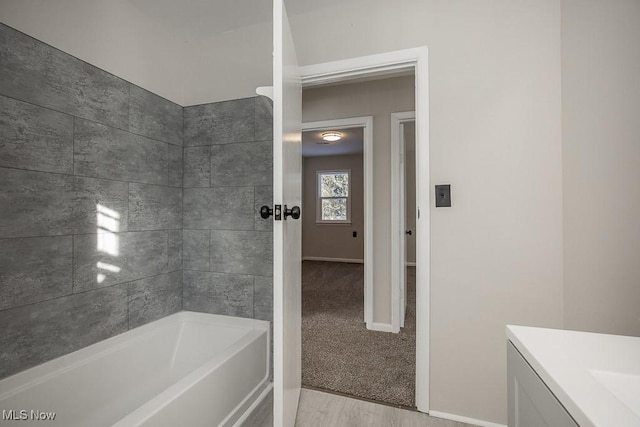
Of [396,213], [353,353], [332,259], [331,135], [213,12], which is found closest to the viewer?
[213,12]

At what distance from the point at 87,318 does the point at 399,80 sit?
2962mm

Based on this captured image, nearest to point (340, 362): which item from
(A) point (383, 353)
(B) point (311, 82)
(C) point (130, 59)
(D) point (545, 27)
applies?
(A) point (383, 353)

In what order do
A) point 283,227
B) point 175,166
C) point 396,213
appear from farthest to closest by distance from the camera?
point 396,213, point 175,166, point 283,227

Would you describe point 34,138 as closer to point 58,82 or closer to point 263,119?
point 58,82

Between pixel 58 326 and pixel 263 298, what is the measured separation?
41.8 inches

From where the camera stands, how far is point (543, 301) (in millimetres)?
1410

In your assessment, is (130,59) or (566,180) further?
(130,59)

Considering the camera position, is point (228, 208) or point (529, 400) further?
point (228, 208)

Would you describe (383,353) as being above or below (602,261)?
below

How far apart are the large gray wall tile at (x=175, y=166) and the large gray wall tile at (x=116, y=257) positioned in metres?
0.38

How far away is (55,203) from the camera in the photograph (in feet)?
4.58

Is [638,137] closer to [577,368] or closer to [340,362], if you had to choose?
[577,368]

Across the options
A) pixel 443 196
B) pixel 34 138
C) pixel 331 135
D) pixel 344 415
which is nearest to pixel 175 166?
pixel 34 138

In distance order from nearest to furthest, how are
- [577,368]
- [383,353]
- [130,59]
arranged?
[577,368] → [130,59] → [383,353]
